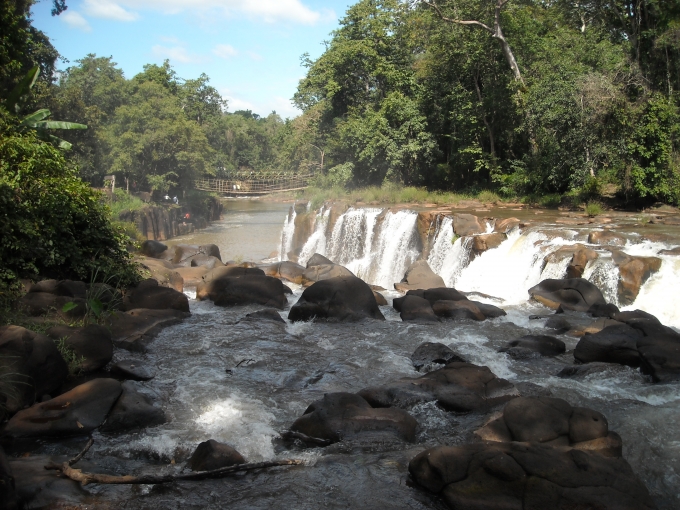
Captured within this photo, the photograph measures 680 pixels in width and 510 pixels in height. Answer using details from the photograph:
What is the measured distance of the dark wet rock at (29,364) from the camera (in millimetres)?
7375

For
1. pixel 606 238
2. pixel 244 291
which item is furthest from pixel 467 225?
pixel 244 291

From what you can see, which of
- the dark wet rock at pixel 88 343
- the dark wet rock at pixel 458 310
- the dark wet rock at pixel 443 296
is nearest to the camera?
the dark wet rock at pixel 88 343

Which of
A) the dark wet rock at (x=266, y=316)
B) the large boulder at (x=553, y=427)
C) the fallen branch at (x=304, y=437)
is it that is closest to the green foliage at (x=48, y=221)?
the dark wet rock at (x=266, y=316)

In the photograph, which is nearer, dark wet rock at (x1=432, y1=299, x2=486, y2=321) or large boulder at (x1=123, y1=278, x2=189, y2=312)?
large boulder at (x1=123, y1=278, x2=189, y2=312)

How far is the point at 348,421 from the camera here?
23.5 ft

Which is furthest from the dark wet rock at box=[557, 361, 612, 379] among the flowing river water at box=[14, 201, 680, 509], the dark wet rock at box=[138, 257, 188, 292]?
the dark wet rock at box=[138, 257, 188, 292]

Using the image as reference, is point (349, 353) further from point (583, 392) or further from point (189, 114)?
point (189, 114)

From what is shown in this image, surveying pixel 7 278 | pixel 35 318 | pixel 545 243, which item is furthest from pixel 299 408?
pixel 545 243

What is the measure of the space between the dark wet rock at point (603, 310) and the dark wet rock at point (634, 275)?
1.09 metres

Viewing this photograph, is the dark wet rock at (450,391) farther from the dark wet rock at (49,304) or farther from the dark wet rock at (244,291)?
the dark wet rock at (244,291)

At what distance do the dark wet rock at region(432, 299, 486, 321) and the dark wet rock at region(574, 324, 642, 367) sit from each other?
10.8ft

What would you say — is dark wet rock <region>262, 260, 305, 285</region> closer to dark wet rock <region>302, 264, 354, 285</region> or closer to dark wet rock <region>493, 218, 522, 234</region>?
dark wet rock <region>302, 264, 354, 285</region>

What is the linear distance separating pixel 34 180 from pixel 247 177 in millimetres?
45562

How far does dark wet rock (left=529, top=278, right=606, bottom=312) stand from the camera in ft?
44.8
